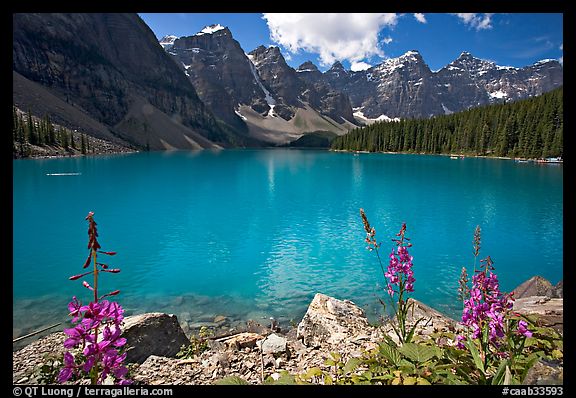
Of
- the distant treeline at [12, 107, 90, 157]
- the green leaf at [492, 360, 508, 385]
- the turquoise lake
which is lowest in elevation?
the turquoise lake

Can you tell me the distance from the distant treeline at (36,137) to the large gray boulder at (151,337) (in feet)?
400

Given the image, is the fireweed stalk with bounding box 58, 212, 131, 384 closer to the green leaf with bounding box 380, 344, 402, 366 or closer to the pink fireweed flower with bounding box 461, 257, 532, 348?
the green leaf with bounding box 380, 344, 402, 366

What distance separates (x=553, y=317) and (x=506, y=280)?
11.8 meters

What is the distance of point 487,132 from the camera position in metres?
129

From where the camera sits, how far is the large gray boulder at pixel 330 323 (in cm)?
864

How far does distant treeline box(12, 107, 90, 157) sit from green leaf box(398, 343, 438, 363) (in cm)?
12890

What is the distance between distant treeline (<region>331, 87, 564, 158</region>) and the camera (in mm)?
101562

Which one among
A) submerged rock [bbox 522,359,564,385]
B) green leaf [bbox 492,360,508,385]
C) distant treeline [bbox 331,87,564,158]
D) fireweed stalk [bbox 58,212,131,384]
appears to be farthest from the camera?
distant treeline [bbox 331,87,564,158]

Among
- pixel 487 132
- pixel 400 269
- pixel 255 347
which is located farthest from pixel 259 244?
pixel 487 132

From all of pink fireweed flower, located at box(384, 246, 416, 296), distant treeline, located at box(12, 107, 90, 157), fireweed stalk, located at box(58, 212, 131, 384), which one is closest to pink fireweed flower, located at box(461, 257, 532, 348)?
pink fireweed flower, located at box(384, 246, 416, 296)

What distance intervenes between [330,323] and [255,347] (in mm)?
2428

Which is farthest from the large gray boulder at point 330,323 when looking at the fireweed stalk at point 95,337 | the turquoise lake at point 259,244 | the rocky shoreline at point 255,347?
the fireweed stalk at point 95,337
